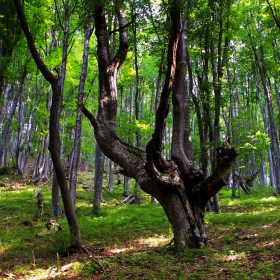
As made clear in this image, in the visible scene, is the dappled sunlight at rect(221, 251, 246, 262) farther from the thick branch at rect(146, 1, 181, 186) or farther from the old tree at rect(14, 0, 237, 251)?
the thick branch at rect(146, 1, 181, 186)

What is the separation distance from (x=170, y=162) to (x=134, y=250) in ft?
6.90

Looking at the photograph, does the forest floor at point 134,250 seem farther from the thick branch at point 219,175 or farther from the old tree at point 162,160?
the thick branch at point 219,175

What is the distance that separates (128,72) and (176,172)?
10456 millimetres

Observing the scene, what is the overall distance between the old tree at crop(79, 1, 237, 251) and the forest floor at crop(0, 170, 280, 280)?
21.3 inches

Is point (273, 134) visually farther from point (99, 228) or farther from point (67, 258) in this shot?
point (67, 258)

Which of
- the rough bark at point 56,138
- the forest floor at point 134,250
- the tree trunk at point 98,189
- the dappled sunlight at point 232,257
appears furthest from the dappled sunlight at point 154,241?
the tree trunk at point 98,189

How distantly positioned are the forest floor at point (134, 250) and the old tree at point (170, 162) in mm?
542

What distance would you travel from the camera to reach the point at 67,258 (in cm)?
505

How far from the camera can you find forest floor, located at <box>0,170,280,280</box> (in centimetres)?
381

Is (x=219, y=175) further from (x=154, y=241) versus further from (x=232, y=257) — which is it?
(x=154, y=241)

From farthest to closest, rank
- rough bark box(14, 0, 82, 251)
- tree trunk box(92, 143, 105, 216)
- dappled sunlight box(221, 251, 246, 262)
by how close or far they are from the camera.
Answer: tree trunk box(92, 143, 105, 216), rough bark box(14, 0, 82, 251), dappled sunlight box(221, 251, 246, 262)

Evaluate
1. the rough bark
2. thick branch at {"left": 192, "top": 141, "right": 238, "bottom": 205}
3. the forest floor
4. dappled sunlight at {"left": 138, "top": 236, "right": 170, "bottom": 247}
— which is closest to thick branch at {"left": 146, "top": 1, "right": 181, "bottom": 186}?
thick branch at {"left": 192, "top": 141, "right": 238, "bottom": 205}

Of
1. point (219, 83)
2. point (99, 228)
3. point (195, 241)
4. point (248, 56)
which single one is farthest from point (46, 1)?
point (248, 56)

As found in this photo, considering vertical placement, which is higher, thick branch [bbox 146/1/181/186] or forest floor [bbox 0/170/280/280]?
thick branch [bbox 146/1/181/186]
